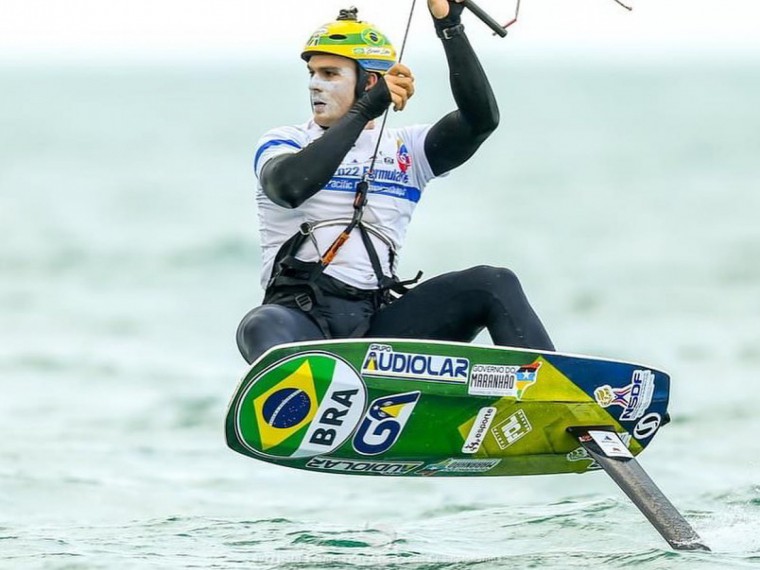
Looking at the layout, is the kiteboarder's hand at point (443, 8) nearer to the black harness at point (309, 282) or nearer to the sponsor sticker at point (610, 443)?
the black harness at point (309, 282)

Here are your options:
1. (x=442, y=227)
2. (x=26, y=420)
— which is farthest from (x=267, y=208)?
(x=442, y=227)

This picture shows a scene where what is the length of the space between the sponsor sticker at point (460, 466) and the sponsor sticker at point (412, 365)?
44 cm

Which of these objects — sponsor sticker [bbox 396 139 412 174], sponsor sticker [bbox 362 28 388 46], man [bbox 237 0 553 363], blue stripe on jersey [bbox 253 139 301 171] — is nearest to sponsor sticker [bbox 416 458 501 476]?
man [bbox 237 0 553 363]

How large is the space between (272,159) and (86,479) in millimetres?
4406

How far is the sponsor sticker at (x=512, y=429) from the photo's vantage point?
6.74 m

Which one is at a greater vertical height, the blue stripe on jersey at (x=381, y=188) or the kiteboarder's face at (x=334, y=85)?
the kiteboarder's face at (x=334, y=85)

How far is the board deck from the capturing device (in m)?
6.43

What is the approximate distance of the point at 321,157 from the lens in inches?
248

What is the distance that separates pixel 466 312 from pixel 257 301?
47.2 feet

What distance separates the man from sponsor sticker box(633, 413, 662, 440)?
0.62m

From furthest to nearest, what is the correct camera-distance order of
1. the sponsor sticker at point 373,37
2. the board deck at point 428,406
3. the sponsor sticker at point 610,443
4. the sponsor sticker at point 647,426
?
the sponsor sticker at point 647,426, the sponsor sticker at point 373,37, the sponsor sticker at point 610,443, the board deck at point 428,406

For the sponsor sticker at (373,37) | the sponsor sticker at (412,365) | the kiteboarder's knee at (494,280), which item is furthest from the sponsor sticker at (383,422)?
the sponsor sticker at (373,37)

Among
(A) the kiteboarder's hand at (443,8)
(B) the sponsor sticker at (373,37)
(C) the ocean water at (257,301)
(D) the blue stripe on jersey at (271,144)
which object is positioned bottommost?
(C) the ocean water at (257,301)

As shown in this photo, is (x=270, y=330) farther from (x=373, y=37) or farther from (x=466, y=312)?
(x=373, y=37)
